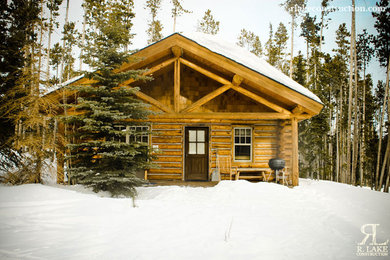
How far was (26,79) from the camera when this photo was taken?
5.33m

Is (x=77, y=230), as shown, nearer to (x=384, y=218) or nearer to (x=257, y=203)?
(x=257, y=203)

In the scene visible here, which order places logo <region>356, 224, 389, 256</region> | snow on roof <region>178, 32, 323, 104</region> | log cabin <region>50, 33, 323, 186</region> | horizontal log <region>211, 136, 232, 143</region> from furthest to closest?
horizontal log <region>211, 136, 232, 143</region> → log cabin <region>50, 33, 323, 186</region> → snow on roof <region>178, 32, 323, 104</region> → logo <region>356, 224, 389, 256</region>

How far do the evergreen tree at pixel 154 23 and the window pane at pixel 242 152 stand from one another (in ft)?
65.0

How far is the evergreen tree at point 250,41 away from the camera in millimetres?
27173

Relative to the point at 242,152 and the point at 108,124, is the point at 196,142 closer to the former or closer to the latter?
the point at 242,152

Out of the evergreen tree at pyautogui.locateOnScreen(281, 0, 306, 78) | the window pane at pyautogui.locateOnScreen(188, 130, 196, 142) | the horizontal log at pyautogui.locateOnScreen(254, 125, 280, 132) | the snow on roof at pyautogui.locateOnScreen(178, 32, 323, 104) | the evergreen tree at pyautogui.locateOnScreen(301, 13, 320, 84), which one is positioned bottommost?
the window pane at pyautogui.locateOnScreen(188, 130, 196, 142)

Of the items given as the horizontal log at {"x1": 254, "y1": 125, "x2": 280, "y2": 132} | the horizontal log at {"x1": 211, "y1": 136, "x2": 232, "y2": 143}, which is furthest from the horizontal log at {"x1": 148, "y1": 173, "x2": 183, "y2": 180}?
the horizontal log at {"x1": 254, "y1": 125, "x2": 280, "y2": 132}

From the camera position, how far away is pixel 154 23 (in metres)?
24.4

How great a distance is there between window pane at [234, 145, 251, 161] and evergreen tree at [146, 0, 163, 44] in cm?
1981

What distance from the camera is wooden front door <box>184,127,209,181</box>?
920cm

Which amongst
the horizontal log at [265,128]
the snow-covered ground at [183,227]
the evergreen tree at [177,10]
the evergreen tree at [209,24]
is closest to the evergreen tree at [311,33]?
the evergreen tree at [209,24]

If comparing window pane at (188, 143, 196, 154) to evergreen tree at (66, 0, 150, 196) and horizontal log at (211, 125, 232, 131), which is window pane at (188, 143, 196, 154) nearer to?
horizontal log at (211, 125, 232, 131)

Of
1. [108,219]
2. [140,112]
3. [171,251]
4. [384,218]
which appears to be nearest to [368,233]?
[384,218]

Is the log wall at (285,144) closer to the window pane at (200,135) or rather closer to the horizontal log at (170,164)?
the window pane at (200,135)
